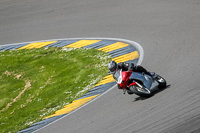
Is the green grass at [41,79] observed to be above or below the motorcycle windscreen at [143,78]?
below

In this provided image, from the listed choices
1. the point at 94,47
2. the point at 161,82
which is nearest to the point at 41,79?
the point at 94,47

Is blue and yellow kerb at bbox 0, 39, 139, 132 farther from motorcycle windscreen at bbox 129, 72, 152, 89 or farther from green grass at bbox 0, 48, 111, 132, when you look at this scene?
motorcycle windscreen at bbox 129, 72, 152, 89

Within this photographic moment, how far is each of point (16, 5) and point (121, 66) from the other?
14740mm

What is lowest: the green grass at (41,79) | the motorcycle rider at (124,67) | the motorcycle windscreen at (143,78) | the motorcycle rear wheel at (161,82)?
the green grass at (41,79)

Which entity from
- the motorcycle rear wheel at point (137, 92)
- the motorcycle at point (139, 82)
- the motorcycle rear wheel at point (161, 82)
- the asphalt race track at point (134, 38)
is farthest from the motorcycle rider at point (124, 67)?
the asphalt race track at point (134, 38)

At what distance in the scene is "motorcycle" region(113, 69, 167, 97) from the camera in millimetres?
10008

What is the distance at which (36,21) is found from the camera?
68.7 ft

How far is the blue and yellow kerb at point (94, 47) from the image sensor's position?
12.0 metres

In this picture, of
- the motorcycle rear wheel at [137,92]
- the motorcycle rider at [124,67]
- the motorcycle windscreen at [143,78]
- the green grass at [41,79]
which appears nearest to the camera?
the motorcycle rear wheel at [137,92]

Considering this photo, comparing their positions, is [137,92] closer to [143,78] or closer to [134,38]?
[143,78]

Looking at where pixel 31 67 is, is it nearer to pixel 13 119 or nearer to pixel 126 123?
pixel 13 119

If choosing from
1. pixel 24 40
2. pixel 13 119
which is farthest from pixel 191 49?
pixel 24 40

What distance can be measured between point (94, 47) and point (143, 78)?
6.85 meters

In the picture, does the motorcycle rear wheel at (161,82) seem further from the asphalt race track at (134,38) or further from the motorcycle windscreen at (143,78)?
the motorcycle windscreen at (143,78)
